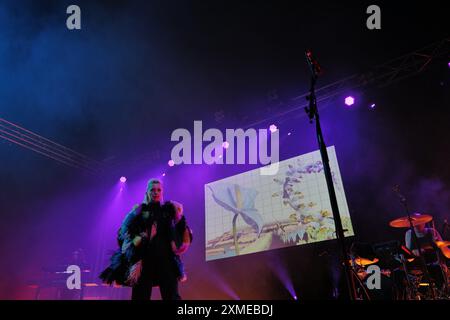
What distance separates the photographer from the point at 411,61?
18.2 ft

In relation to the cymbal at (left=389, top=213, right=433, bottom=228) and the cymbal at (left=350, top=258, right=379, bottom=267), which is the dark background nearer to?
the cymbal at (left=389, top=213, right=433, bottom=228)

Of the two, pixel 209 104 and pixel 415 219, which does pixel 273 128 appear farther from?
pixel 415 219

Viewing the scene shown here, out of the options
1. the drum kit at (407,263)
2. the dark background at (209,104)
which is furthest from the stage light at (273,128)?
the drum kit at (407,263)

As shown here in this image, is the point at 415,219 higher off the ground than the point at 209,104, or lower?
lower

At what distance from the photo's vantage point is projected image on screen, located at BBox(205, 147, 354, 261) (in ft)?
18.6

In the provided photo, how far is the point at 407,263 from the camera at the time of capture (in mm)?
4387

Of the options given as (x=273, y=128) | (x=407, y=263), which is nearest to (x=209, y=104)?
(x=273, y=128)

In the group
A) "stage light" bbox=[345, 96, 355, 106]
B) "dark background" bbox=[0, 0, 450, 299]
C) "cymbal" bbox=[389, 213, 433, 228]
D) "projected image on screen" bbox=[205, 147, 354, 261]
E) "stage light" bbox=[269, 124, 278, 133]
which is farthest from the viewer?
"stage light" bbox=[269, 124, 278, 133]

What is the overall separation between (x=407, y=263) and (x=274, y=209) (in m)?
2.37

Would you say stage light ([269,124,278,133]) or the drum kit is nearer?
the drum kit

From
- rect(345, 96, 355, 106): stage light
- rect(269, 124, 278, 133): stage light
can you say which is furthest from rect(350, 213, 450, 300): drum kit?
rect(269, 124, 278, 133): stage light

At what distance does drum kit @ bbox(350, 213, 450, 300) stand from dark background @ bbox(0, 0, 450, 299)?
2.85 feet

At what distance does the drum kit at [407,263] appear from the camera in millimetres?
4223

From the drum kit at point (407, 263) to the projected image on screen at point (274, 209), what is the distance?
1021 mm
